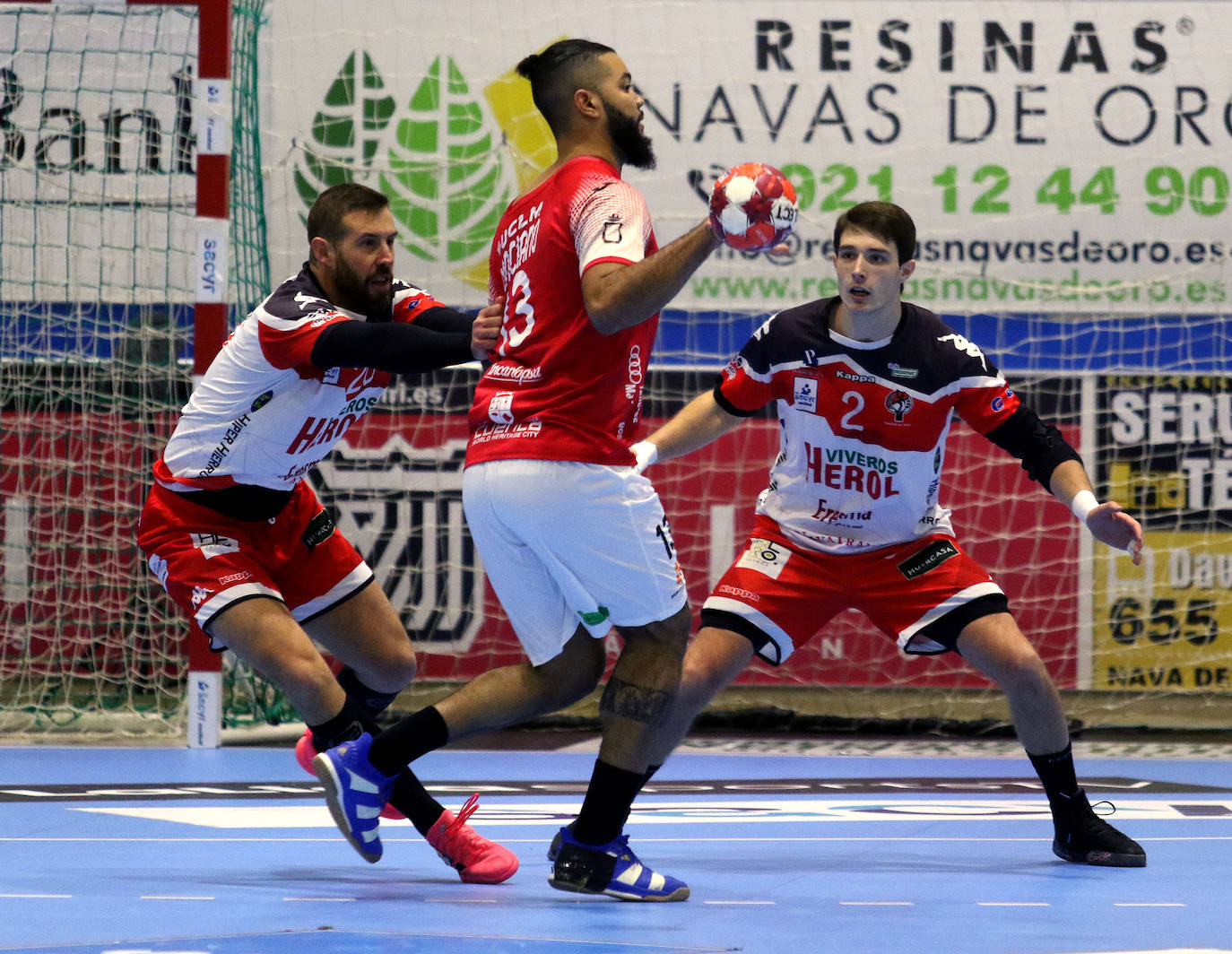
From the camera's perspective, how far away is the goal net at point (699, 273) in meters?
8.65

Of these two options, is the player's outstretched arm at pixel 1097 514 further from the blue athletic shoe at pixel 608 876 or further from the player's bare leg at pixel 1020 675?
the blue athletic shoe at pixel 608 876

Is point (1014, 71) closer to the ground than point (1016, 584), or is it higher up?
higher up

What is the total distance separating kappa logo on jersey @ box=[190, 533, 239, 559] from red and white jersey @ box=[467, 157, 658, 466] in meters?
1.11

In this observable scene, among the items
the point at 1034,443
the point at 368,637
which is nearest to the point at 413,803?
the point at 368,637

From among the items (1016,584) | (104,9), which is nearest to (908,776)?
(1016,584)

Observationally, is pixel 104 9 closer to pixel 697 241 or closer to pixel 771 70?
pixel 771 70

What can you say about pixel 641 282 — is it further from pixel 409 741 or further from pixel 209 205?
pixel 209 205

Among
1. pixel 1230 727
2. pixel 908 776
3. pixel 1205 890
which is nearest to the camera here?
pixel 1205 890

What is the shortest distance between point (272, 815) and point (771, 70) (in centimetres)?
506

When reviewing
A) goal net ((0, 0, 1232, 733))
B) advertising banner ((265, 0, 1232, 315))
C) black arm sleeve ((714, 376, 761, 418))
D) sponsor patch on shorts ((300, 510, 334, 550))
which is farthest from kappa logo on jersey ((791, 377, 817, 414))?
advertising banner ((265, 0, 1232, 315))

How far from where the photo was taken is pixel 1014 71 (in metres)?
9.12

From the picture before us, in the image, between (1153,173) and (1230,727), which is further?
(1153,173)

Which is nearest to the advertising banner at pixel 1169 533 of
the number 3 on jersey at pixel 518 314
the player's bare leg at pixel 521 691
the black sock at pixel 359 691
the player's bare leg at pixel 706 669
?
the player's bare leg at pixel 706 669

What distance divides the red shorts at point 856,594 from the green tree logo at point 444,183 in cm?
427
